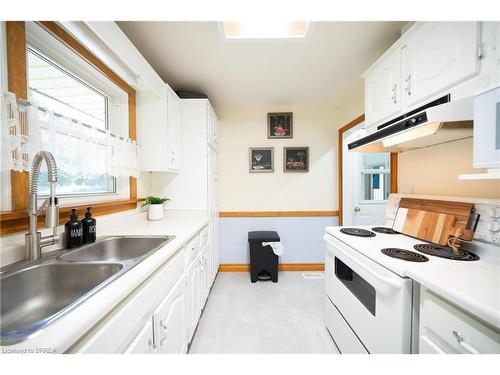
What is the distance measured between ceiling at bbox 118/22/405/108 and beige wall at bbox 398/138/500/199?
3.01 feet

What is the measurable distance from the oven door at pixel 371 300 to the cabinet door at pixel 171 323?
103 centimetres

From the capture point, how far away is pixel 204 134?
7.12ft

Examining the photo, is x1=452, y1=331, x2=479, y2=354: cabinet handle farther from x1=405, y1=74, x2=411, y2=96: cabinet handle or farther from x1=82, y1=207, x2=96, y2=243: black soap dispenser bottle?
x1=82, y1=207, x2=96, y2=243: black soap dispenser bottle

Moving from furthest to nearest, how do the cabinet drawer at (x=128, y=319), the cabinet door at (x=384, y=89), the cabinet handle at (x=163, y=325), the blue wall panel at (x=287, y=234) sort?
1. the blue wall panel at (x=287, y=234)
2. the cabinet door at (x=384, y=89)
3. the cabinet handle at (x=163, y=325)
4. the cabinet drawer at (x=128, y=319)

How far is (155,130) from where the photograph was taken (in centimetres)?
186

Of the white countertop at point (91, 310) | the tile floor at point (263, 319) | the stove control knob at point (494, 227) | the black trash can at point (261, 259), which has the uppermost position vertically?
the stove control knob at point (494, 227)

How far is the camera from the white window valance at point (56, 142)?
0.80 meters

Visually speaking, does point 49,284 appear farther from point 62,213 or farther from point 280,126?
point 280,126

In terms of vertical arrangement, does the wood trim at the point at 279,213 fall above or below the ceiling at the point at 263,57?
below

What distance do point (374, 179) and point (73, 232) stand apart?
330 centimetres

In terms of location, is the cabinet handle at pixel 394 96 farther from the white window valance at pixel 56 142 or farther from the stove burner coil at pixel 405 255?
the white window valance at pixel 56 142

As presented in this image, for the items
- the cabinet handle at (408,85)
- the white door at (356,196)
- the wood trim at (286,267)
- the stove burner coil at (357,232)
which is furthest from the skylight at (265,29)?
the wood trim at (286,267)

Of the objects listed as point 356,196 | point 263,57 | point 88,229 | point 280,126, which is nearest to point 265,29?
point 263,57
